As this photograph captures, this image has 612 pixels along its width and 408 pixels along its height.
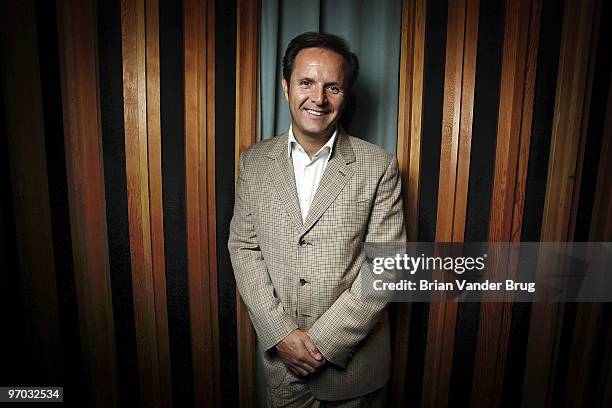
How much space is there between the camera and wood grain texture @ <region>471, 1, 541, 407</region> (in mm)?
1466

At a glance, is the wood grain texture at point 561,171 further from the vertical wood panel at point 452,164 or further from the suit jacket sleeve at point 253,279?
the suit jacket sleeve at point 253,279

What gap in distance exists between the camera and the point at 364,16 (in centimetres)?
148

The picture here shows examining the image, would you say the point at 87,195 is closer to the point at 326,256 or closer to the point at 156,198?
the point at 156,198

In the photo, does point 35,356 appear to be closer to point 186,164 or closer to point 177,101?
point 186,164

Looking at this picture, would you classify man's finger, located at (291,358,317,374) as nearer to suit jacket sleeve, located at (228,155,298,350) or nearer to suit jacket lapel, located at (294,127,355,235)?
suit jacket sleeve, located at (228,155,298,350)

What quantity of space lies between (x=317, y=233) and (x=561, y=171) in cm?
111

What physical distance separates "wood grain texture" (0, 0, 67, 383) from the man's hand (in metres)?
1.11

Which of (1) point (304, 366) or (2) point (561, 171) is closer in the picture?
(1) point (304, 366)

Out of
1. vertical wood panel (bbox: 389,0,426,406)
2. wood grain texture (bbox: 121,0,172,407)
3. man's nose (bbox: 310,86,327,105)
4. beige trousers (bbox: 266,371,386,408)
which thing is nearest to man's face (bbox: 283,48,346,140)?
man's nose (bbox: 310,86,327,105)

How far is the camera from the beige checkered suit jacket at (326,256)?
1250 mm

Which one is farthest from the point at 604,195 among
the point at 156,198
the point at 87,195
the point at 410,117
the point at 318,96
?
the point at 87,195

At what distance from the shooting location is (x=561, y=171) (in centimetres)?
156

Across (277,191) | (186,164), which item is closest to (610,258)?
(277,191)

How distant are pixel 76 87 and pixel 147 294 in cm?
92
